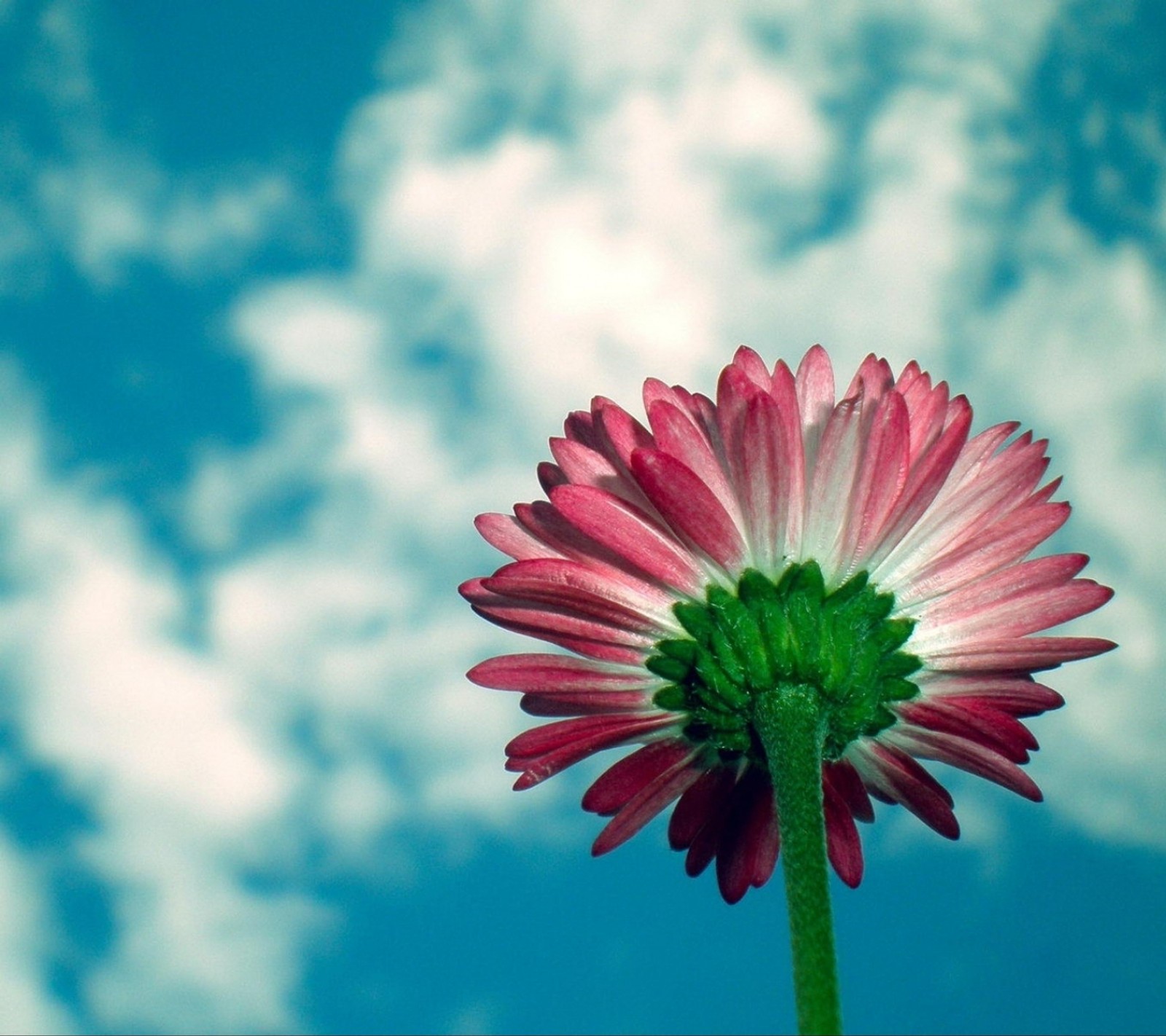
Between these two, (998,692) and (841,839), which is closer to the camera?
(998,692)

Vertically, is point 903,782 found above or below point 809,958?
above

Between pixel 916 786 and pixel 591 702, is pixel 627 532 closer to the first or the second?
pixel 591 702

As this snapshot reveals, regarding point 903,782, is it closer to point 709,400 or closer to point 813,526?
point 813,526

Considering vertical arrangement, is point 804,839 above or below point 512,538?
below

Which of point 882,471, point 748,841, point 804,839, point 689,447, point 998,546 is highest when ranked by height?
point 689,447

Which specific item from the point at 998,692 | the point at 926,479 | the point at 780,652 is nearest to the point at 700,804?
the point at 780,652

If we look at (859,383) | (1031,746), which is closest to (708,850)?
(1031,746)

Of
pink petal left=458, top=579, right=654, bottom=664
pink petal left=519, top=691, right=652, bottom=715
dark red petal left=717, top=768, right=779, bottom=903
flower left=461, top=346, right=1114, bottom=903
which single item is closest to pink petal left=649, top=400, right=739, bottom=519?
flower left=461, top=346, right=1114, bottom=903
